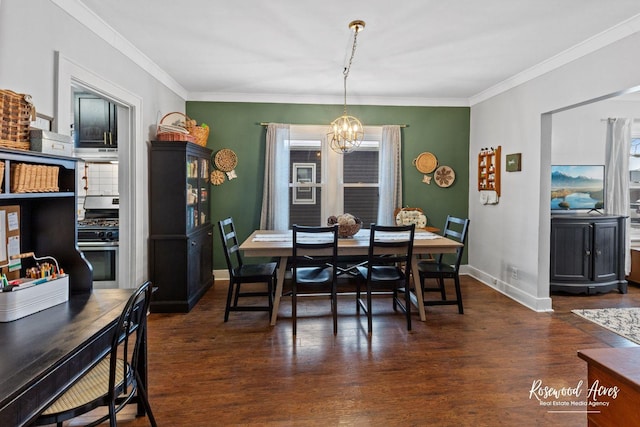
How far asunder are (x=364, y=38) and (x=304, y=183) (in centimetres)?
238

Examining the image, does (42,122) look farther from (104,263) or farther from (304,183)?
(304,183)

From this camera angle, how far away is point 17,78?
6.52 ft

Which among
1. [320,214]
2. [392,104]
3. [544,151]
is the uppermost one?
[392,104]

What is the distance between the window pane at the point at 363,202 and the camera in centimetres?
513

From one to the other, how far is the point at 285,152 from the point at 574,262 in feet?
12.6

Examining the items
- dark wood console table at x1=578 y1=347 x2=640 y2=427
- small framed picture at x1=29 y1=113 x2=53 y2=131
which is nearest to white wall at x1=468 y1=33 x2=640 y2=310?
dark wood console table at x1=578 y1=347 x2=640 y2=427

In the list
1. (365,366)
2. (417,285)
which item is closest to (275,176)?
(417,285)

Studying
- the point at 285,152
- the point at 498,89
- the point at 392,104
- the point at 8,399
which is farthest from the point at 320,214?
the point at 8,399

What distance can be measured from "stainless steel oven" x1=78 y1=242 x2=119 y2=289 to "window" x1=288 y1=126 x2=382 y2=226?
229 cm

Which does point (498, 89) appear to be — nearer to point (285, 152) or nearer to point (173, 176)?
point (285, 152)

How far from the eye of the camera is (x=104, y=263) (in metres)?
3.59

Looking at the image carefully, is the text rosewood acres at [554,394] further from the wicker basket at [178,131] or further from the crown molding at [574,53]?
the wicker basket at [178,131]

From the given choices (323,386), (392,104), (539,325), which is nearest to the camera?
(323,386)

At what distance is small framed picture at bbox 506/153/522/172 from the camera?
4.04 metres
